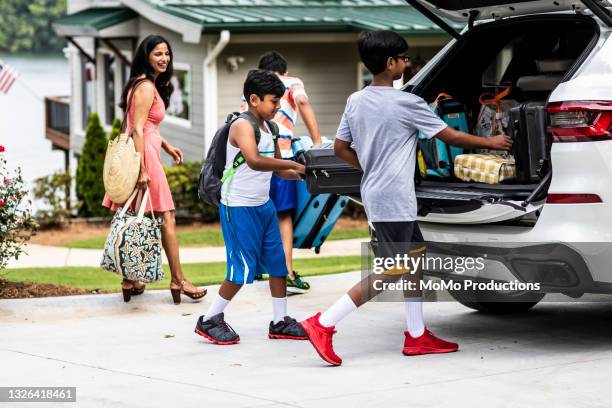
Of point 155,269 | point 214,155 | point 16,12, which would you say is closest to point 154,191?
point 155,269

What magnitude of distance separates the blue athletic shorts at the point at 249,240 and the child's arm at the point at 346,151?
659 mm

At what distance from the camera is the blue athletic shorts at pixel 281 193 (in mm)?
8461

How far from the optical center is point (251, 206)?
681 centimetres

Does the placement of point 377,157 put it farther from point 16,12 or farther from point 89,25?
point 16,12

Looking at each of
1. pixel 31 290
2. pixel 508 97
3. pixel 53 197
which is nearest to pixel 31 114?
pixel 53 197

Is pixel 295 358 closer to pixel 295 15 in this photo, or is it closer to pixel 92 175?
pixel 295 15

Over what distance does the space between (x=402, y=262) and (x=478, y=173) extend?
807 mm

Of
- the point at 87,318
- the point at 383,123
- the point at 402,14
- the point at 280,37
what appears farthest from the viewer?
the point at 402,14

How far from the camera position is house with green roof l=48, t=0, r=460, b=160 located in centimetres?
1800

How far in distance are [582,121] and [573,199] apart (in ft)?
1.28

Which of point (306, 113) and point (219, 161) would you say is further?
point (306, 113)

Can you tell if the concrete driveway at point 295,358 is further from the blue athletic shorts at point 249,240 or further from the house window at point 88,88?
the house window at point 88,88

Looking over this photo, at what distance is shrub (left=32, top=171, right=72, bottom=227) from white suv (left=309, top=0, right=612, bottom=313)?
37.6 ft

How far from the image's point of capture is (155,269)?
7.82 meters
